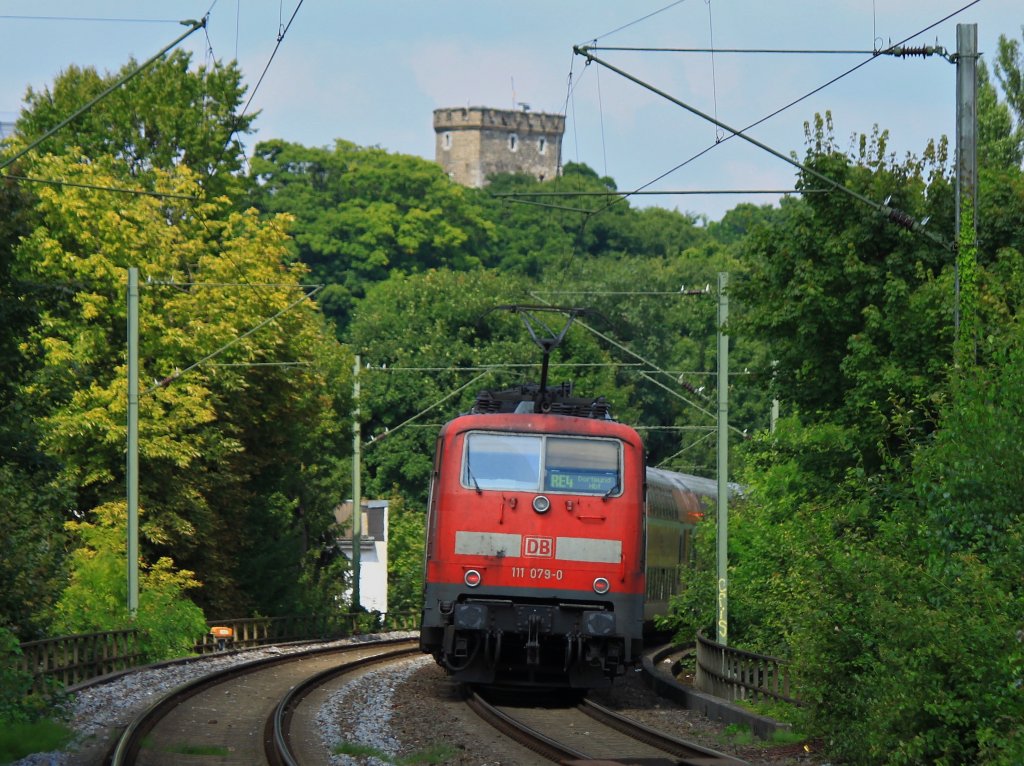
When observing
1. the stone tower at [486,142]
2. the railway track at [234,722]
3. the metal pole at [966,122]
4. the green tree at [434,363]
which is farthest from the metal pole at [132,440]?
the stone tower at [486,142]

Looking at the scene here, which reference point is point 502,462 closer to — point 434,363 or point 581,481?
point 581,481

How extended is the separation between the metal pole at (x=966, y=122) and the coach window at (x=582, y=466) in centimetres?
457

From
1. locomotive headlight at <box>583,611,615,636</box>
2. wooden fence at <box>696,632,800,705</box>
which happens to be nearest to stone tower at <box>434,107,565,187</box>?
wooden fence at <box>696,632,800,705</box>

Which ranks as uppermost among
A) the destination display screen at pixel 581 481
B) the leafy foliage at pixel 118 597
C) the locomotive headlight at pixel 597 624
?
the destination display screen at pixel 581 481

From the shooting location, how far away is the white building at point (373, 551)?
66444mm

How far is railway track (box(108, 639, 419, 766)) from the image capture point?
15328 mm

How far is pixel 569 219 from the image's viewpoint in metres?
120

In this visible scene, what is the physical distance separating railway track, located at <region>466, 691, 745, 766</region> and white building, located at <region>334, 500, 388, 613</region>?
44138mm

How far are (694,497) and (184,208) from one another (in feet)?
53.7

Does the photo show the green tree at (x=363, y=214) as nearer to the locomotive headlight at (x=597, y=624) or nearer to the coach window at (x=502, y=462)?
the coach window at (x=502, y=462)

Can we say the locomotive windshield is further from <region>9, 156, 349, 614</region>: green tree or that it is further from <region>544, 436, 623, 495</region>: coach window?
<region>9, 156, 349, 614</region>: green tree

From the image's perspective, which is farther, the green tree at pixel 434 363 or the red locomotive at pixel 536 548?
the green tree at pixel 434 363

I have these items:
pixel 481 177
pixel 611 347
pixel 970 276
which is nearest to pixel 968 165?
pixel 970 276

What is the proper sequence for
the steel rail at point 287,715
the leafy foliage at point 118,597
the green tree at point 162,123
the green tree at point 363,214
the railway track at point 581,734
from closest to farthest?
1. the steel rail at point 287,715
2. the railway track at point 581,734
3. the leafy foliage at point 118,597
4. the green tree at point 162,123
5. the green tree at point 363,214
